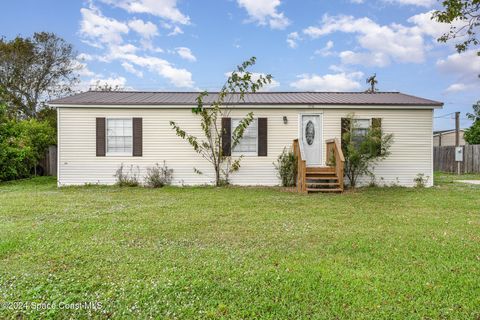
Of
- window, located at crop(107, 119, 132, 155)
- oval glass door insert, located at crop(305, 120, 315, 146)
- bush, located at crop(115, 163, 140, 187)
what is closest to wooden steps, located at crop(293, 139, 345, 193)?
oval glass door insert, located at crop(305, 120, 315, 146)

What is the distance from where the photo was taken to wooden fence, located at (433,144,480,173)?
56.4 feet

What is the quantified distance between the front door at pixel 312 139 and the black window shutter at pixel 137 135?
5.43m

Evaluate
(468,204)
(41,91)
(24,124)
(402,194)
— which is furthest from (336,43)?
(41,91)

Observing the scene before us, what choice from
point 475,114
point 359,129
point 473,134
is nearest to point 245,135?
point 359,129

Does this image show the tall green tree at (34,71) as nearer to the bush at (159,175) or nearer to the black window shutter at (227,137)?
the bush at (159,175)

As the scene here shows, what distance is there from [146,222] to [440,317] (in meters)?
4.43

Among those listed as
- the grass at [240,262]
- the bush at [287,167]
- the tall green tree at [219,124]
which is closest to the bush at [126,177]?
the tall green tree at [219,124]

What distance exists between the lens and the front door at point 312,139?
11156 millimetres

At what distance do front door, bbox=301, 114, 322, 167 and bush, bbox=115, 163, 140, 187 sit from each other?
18.8 ft

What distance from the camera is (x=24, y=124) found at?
45.7ft

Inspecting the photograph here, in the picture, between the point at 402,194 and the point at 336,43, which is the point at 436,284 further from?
the point at 336,43

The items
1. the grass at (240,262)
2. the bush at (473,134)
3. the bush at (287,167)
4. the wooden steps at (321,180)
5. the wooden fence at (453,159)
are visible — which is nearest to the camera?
the grass at (240,262)

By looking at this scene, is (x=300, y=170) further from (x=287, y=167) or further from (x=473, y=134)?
(x=473, y=134)

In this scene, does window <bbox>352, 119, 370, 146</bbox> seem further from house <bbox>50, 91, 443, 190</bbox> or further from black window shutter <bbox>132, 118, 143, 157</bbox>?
black window shutter <bbox>132, 118, 143, 157</bbox>
